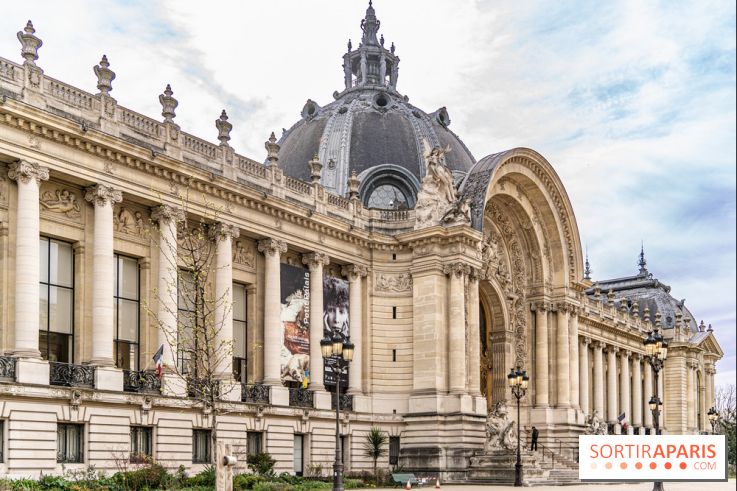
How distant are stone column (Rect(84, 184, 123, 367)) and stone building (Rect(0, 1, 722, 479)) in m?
0.07

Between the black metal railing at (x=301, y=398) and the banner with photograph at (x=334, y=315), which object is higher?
the banner with photograph at (x=334, y=315)

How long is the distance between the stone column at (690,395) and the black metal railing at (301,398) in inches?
2050

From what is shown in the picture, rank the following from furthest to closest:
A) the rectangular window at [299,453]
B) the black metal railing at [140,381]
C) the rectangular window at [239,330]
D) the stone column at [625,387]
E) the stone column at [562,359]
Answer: the stone column at [625,387], the stone column at [562,359], the rectangular window at [299,453], the rectangular window at [239,330], the black metal railing at [140,381]

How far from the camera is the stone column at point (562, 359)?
57.1m

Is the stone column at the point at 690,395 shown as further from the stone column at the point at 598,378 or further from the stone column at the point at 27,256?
the stone column at the point at 27,256

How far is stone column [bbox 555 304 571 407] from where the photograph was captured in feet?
187

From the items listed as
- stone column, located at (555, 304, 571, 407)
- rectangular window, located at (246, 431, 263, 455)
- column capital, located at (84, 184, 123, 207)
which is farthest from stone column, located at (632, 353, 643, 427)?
column capital, located at (84, 184, 123, 207)

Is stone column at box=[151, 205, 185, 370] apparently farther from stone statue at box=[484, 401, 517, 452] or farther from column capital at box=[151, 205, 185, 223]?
stone statue at box=[484, 401, 517, 452]

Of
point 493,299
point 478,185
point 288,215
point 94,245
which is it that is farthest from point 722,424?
point 94,245

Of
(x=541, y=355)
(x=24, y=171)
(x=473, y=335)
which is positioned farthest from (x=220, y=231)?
(x=541, y=355)

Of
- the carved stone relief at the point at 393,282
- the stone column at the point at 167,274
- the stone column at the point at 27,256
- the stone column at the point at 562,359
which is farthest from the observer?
the stone column at the point at 562,359

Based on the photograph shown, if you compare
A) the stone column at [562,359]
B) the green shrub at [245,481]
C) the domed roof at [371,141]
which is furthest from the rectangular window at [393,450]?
the stone column at [562,359]

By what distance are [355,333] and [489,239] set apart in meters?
10.9

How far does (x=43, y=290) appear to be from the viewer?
108ft
